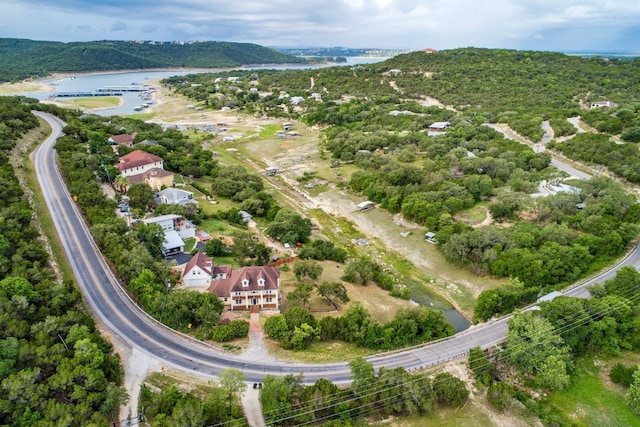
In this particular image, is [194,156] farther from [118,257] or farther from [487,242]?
[487,242]

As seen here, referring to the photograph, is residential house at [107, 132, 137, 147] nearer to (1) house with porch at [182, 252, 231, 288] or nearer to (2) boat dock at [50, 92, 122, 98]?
(1) house with porch at [182, 252, 231, 288]

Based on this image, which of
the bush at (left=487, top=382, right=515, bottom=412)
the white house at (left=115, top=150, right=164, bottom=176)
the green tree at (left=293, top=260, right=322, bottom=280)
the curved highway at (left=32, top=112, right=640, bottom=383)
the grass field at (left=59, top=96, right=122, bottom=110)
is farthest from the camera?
the grass field at (left=59, top=96, right=122, bottom=110)

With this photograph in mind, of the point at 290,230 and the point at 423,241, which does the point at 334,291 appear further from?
the point at 423,241

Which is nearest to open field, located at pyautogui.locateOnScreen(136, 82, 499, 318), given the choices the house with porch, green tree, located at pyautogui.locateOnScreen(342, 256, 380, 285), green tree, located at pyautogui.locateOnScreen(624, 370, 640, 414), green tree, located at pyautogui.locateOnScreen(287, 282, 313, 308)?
green tree, located at pyautogui.locateOnScreen(342, 256, 380, 285)

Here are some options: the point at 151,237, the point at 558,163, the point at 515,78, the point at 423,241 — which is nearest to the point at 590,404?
the point at 423,241

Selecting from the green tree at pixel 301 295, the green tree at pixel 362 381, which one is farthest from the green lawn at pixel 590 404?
the green tree at pixel 301 295

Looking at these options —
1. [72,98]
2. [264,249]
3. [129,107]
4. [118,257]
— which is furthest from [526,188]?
[72,98]
